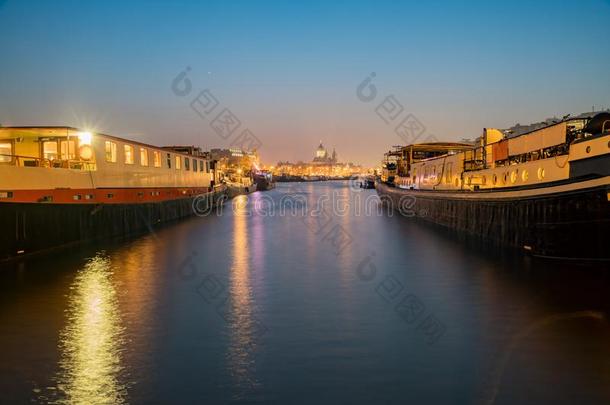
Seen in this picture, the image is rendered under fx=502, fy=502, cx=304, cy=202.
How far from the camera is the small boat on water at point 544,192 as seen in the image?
16.4 meters

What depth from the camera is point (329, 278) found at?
1662 centimetres

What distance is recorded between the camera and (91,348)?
9.30 meters

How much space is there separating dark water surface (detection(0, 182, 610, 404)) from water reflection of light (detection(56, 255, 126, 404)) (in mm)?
35

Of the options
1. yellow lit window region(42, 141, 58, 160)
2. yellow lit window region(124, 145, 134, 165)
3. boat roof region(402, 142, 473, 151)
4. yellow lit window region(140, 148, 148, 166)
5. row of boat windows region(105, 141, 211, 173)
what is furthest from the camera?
boat roof region(402, 142, 473, 151)

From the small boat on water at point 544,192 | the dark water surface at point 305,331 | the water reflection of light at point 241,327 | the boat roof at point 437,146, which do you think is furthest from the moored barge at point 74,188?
the boat roof at point 437,146

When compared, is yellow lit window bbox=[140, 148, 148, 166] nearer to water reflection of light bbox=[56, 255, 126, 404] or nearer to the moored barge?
the moored barge

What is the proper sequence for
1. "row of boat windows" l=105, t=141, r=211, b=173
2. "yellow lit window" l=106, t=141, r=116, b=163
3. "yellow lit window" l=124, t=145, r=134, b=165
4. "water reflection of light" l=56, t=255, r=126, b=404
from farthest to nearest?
"yellow lit window" l=124, t=145, r=134, b=165 < "row of boat windows" l=105, t=141, r=211, b=173 < "yellow lit window" l=106, t=141, r=116, b=163 < "water reflection of light" l=56, t=255, r=126, b=404

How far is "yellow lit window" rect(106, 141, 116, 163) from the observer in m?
32.3

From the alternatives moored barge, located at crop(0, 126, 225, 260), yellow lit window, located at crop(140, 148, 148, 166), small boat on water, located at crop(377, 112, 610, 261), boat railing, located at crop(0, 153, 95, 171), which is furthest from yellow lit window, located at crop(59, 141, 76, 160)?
small boat on water, located at crop(377, 112, 610, 261)

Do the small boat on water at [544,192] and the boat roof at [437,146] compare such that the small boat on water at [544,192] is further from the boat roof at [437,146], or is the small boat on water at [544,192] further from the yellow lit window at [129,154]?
the boat roof at [437,146]

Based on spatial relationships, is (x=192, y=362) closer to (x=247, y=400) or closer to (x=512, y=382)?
(x=247, y=400)

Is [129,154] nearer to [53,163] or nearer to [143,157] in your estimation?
[143,157]

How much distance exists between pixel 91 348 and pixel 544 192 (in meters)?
15.6

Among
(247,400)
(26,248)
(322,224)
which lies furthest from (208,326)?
(322,224)
